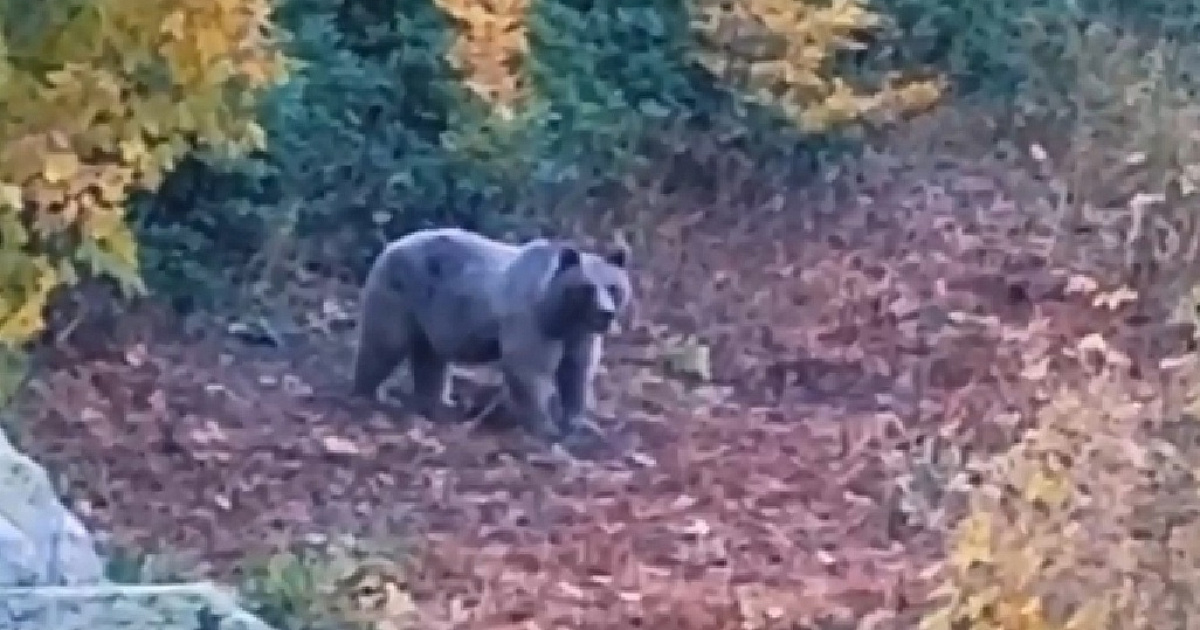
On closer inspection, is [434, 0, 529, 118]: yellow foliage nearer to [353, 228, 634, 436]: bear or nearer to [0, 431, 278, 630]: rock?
[353, 228, 634, 436]: bear

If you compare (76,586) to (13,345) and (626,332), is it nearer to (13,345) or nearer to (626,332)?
(13,345)

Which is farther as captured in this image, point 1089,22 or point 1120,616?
point 1089,22

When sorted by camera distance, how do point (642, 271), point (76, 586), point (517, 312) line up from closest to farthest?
point (76, 586) < point (517, 312) < point (642, 271)

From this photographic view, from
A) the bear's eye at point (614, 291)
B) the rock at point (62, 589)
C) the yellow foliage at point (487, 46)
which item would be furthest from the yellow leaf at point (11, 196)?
the yellow foliage at point (487, 46)

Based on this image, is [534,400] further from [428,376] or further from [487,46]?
[487,46]

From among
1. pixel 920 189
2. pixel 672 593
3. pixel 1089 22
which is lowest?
pixel 672 593

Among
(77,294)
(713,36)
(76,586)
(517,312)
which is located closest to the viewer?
(76,586)

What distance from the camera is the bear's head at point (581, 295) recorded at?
7445 millimetres

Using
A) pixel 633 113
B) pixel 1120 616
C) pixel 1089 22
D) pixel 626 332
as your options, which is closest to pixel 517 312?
pixel 626 332

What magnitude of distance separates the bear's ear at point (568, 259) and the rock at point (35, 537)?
2.35m

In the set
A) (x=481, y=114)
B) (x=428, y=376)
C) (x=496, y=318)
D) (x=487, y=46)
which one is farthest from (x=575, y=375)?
(x=487, y=46)

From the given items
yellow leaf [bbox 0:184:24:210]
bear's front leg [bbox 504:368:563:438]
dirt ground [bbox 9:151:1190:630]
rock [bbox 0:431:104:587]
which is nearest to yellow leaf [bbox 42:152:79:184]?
yellow leaf [bbox 0:184:24:210]

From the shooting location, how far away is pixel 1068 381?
280 inches

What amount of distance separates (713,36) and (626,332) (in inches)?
69.5
